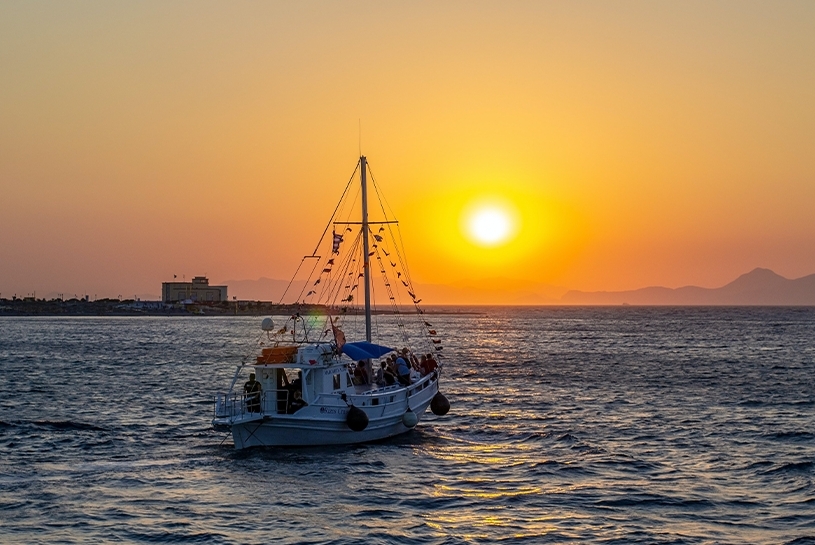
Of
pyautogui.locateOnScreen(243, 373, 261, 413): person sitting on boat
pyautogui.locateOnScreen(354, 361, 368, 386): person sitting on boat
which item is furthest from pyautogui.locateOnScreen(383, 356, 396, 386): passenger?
pyautogui.locateOnScreen(243, 373, 261, 413): person sitting on boat

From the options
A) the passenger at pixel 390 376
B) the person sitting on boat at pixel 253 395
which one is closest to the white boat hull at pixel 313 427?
the person sitting on boat at pixel 253 395

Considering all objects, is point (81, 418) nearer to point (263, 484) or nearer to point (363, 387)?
point (363, 387)

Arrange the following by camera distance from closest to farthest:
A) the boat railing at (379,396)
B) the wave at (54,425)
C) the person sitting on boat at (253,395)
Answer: the person sitting on boat at (253,395), the boat railing at (379,396), the wave at (54,425)

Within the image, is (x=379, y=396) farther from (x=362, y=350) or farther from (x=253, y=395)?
(x=253, y=395)

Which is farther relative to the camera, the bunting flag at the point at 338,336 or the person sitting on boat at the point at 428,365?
the person sitting on boat at the point at 428,365

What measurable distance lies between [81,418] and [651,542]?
28203 millimetres

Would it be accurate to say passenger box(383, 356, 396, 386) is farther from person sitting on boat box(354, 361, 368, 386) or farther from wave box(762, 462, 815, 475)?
wave box(762, 462, 815, 475)

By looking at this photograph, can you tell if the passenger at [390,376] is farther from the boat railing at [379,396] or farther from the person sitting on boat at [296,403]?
the person sitting on boat at [296,403]

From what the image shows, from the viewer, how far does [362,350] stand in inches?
1426

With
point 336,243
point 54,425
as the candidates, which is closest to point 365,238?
point 336,243

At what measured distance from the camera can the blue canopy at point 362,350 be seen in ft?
117

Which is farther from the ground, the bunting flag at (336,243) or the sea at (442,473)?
the bunting flag at (336,243)

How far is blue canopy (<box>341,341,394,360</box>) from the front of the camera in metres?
35.6

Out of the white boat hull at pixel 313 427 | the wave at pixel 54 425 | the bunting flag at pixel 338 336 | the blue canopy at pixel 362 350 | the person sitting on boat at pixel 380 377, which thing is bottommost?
the wave at pixel 54 425
